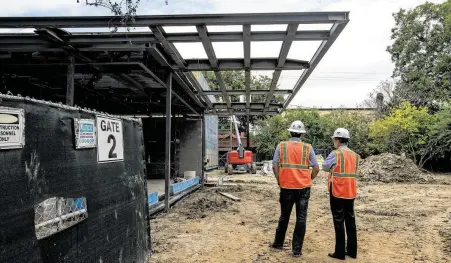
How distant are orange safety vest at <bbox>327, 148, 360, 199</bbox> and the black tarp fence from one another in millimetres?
3058

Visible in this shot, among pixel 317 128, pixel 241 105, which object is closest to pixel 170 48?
pixel 241 105

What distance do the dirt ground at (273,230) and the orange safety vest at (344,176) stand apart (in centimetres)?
100

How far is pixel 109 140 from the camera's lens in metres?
2.98

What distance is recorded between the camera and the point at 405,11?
3281 centimetres

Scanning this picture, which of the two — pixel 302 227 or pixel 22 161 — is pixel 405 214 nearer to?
pixel 302 227

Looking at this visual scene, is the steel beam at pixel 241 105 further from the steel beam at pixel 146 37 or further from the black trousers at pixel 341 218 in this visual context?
the black trousers at pixel 341 218

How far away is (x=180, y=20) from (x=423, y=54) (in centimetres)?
3168

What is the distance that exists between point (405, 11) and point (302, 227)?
33.2 meters

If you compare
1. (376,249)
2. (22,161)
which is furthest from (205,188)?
(22,161)

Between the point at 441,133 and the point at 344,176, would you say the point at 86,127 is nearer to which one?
the point at 344,176

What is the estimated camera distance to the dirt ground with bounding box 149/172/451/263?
563 cm

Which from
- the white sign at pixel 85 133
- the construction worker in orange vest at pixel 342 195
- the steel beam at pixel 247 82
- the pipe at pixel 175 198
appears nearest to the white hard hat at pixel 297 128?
the construction worker in orange vest at pixel 342 195

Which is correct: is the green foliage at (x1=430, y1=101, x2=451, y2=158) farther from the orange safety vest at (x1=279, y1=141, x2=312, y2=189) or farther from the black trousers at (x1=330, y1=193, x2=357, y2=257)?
the orange safety vest at (x1=279, y1=141, x2=312, y2=189)

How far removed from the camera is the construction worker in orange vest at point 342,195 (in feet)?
17.6
